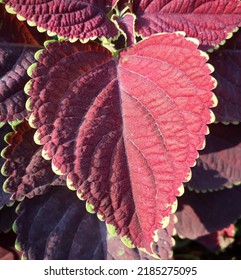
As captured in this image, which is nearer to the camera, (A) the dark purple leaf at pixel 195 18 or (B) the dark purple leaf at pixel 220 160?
(A) the dark purple leaf at pixel 195 18

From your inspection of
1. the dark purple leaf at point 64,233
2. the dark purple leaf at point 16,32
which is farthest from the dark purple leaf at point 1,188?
the dark purple leaf at point 16,32

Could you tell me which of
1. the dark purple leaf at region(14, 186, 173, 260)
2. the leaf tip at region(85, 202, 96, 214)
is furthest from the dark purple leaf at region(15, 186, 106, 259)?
the leaf tip at region(85, 202, 96, 214)

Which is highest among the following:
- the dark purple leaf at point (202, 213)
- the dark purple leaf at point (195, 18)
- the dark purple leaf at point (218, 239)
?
the dark purple leaf at point (195, 18)

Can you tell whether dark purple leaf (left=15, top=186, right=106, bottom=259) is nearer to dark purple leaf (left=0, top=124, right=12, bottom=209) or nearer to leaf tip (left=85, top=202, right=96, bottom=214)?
dark purple leaf (left=0, top=124, right=12, bottom=209)

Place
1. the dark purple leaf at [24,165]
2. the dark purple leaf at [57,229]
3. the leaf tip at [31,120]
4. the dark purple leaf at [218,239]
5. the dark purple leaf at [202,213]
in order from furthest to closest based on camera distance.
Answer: the dark purple leaf at [218,239]
the dark purple leaf at [202,213]
the dark purple leaf at [57,229]
the dark purple leaf at [24,165]
the leaf tip at [31,120]

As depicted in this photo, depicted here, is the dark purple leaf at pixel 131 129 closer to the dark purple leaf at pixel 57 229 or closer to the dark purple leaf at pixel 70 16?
the dark purple leaf at pixel 70 16

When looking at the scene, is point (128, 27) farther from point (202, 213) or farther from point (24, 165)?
point (202, 213)
